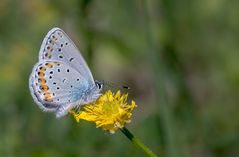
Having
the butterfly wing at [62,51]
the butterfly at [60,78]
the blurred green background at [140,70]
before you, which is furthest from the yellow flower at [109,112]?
the blurred green background at [140,70]

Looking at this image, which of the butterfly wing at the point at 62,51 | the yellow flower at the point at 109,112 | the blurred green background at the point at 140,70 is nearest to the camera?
the yellow flower at the point at 109,112

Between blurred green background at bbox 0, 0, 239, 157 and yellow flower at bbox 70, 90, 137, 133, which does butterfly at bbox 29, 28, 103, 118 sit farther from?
blurred green background at bbox 0, 0, 239, 157

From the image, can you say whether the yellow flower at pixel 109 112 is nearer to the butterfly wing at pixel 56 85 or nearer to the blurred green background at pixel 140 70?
the butterfly wing at pixel 56 85

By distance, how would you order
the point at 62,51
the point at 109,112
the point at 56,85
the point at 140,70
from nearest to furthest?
the point at 109,112 → the point at 62,51 → the point at 56,85 → the point at 140,70

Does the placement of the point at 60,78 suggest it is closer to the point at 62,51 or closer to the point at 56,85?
the point at 56,85

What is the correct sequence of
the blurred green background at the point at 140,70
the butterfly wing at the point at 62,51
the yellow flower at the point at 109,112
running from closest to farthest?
the yellow flower at the point at 109,112 → the butterfly wing at the point at 62,51 → the blurred green background at the point at 140,70

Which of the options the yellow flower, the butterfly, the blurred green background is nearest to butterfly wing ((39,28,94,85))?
the butterfly

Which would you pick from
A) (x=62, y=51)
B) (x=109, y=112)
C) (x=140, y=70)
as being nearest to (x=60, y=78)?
(x=62, y=51)
